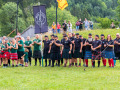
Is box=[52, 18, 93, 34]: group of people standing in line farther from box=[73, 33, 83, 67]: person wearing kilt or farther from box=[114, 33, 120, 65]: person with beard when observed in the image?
box=[114, 33, 120, 65]: person with beard

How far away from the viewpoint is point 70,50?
1530cm

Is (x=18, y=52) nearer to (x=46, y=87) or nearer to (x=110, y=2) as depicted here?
(x=46, y=87)

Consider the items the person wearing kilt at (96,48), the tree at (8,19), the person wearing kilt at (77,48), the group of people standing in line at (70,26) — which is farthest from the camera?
the tree at (8,19)

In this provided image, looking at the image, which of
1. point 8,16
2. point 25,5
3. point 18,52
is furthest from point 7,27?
point 18,52

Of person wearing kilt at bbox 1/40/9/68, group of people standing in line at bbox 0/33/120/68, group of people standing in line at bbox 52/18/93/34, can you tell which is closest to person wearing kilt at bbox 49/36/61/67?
group of people standing in line at bbox 0/33/120/68

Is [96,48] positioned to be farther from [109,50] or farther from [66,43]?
[66,43]

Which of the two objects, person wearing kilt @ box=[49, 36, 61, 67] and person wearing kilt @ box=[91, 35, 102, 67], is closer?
person wearing kilt @ box=[91, 35, 102, 67]

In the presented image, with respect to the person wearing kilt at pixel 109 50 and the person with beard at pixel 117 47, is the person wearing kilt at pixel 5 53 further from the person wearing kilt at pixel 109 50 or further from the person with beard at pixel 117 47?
the person with beard at pixel 117 47

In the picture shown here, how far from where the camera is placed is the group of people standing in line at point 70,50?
15.0 meters

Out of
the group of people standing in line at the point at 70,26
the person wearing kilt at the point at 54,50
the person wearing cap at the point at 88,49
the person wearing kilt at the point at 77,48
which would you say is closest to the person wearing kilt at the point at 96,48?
the person wearing cap at the point at 88,49

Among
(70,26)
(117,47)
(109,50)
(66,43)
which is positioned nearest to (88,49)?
(109,50)

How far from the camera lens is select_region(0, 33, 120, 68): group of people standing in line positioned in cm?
1498

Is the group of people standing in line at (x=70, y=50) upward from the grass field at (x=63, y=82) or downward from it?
upward

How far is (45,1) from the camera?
3098 inches
